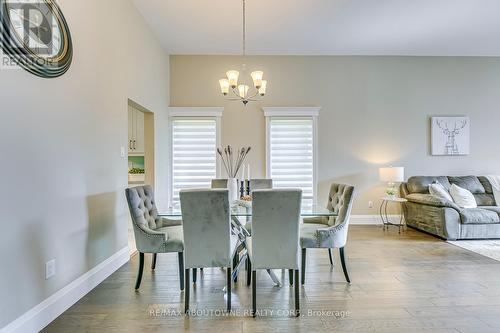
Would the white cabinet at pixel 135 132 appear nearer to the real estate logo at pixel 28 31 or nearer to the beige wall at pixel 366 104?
the beige wall at pixel 366 104

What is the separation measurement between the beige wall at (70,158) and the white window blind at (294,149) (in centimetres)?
257

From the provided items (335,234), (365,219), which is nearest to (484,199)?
(365,219)

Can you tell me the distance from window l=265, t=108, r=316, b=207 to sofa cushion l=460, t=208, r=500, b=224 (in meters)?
2.32

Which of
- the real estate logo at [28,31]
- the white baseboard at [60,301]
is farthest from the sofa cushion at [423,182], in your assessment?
the real estate logo at [28,31]

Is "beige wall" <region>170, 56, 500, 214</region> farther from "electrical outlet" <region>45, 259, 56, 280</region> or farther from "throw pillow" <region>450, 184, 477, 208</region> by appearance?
"electrical outlet" <region>45, 259, 56, 280</region>

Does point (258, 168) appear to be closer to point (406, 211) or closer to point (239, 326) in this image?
point (406, 211)

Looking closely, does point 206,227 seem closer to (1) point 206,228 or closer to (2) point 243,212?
(1) point 206,228

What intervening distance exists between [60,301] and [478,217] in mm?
5402

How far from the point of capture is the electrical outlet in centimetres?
215

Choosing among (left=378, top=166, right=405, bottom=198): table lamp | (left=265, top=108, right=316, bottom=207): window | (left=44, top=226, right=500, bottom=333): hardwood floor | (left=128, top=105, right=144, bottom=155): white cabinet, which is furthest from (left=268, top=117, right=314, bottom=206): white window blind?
(left=128, top=105, right=144, bottom=155): white cabinet

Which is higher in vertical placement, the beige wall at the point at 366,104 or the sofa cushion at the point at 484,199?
the beige wall at the point at 366,104

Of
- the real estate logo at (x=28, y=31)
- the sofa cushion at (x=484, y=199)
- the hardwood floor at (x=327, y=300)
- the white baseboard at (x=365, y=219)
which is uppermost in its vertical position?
the real estate logo at (x=28, y=31)

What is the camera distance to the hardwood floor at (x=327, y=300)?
85.1 inches

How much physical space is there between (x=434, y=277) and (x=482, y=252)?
139 centimetres
